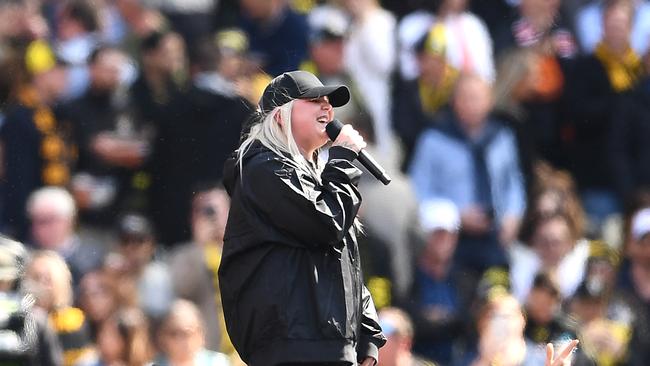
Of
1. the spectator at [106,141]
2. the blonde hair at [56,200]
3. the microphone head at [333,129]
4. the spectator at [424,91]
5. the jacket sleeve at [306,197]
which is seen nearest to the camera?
the jacket sleeve at [306,197]

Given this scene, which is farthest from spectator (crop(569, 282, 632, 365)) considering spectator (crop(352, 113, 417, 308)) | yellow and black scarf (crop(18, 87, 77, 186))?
yellow and black scarf (crop(18, 87, 77, 186))

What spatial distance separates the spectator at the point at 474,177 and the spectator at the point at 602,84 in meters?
0.75

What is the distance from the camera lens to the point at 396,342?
9.98m

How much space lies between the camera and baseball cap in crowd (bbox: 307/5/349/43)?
11828 millimetres

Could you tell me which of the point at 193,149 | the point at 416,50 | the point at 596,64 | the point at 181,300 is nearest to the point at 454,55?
the point at 416,50

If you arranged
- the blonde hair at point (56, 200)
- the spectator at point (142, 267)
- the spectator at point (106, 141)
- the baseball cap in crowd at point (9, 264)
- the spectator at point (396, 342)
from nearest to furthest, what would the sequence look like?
1. the baseball cap in crowd at point (9, 264)
2. the spectator at point (396, 342)
3. the spectator at point (142, 267)
4. the blonde hair at point (56, 200)
5. the spectator at point (106, 141)

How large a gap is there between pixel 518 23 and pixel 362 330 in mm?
6334

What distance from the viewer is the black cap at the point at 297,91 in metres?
6.22

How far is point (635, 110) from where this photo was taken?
12.4 meters

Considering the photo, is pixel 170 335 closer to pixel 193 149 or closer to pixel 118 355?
pixel 118 355

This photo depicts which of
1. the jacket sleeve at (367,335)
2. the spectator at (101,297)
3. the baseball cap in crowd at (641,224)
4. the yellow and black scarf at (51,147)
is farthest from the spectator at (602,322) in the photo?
the jacket sleeve at (367,335)

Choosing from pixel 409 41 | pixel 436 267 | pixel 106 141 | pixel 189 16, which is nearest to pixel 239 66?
pixel 189 16

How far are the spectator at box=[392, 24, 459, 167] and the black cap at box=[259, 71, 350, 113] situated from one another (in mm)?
5551

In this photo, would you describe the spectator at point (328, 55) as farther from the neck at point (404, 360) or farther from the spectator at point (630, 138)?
the neck at point (404, 360)
